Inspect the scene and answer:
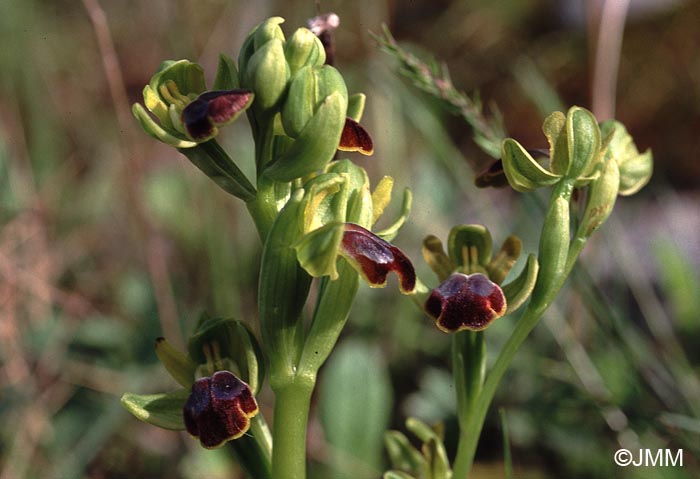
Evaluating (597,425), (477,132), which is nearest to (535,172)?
(477,132)

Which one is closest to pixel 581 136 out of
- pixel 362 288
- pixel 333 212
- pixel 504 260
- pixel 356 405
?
pixel 504 260

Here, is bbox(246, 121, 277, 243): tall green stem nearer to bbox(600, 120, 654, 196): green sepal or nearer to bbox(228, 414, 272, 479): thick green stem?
bbox(228, 414, 272, 479): thick green stem

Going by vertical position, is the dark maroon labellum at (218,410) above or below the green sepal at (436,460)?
above

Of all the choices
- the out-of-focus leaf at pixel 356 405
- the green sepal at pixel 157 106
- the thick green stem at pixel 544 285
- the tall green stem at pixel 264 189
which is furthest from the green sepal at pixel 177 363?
the out-of-focus leaf at pixel 356 405

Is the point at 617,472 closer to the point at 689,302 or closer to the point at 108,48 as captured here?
the point at 689,302

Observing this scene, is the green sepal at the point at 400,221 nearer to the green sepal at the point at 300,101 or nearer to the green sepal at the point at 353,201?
the green sepal at the point at 353,201

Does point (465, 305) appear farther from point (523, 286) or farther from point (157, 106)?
point (157, 106)
